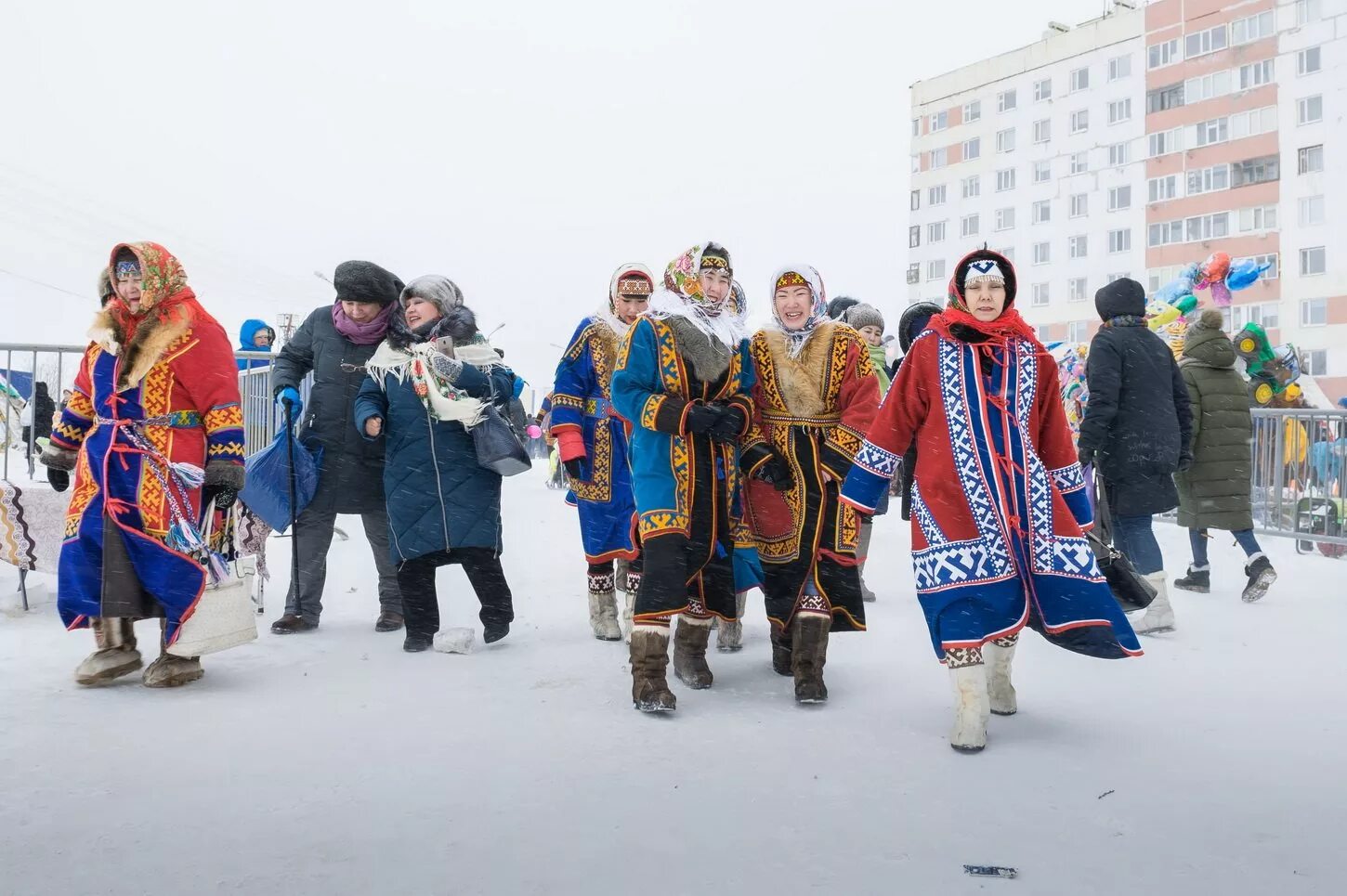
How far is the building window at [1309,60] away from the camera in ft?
125

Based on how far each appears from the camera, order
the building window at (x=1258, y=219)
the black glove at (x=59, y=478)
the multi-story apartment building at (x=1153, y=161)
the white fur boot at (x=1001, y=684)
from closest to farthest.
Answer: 1. the white fur boot at (x=1001, y=684)
2. the black glove at (x=59, y=478)
3. the multi-story apartment building at (x=1153, y=161)
4. the building window at (x=1258, y=219)

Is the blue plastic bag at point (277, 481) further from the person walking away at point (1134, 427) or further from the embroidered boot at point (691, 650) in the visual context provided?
the person walking away at point (1134, 427)

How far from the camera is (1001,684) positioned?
4.18m

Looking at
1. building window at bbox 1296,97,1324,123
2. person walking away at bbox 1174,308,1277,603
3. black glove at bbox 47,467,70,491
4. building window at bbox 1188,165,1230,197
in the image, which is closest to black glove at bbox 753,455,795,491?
Result: black glove at bbox 47,467,70,491

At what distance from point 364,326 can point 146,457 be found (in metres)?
1.49

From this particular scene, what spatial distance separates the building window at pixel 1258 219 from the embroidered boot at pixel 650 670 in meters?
42.3

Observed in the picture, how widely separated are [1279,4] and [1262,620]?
40734 mm

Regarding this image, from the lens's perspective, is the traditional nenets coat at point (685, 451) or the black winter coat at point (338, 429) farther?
the black winter coat at point (338, 429)

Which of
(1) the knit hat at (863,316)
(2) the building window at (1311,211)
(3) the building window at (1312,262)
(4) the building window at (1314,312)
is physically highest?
(2) the building window at (1311,211)

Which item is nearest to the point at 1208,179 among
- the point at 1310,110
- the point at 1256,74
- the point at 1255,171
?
the point at 1255,171

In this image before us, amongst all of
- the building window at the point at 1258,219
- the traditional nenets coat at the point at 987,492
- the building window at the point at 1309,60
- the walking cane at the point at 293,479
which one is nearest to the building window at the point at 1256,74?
the building window at the point at 1309,60

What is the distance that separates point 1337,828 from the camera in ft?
9.56

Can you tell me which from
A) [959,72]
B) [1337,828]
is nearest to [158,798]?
[1337,828]

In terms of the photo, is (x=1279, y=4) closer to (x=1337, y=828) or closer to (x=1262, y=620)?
(x=1262, y=620)
